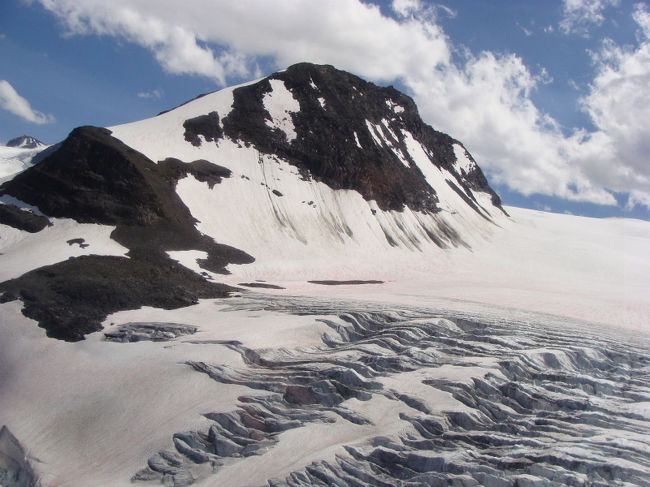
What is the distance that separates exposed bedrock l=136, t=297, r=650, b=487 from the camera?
472 inches

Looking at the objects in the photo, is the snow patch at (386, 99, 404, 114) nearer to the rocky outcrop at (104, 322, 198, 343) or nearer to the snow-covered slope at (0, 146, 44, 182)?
the rocky outcrop at (104, 322, 198, 343)

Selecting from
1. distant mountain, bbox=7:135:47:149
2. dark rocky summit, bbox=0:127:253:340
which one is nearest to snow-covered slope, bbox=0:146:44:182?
distant mountain, bbox=7:135:47:149

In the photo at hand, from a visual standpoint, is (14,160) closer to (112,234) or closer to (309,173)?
(309,173)

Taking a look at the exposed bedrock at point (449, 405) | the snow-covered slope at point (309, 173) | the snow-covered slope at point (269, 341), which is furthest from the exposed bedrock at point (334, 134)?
the exposed bedrock at point (449, 405)

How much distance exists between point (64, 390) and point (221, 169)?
3095cm

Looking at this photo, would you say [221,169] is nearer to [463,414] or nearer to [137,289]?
[137,289]

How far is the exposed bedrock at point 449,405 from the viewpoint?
1198 centimetres

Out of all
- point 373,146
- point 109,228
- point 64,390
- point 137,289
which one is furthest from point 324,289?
point 373,146

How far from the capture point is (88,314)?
2103 cm

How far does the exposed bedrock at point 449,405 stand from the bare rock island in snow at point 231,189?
883 centimetres

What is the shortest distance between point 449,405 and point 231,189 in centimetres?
3290

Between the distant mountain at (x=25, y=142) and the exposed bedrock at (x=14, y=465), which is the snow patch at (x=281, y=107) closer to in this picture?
the exposed bedrock at (x=14, y=465)

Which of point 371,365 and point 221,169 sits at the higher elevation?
point 221,169

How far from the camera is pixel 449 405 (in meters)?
14.5
